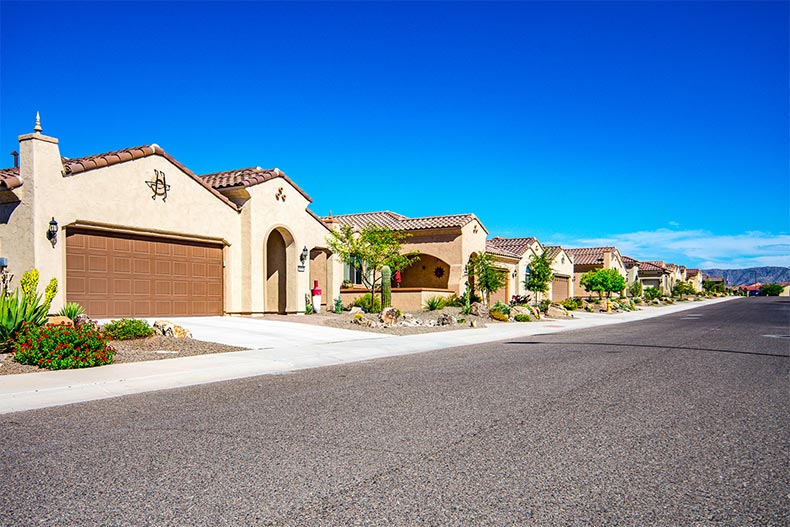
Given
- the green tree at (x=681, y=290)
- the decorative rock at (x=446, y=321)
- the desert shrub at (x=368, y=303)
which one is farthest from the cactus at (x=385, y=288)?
the green tree at (x=681, y=290)

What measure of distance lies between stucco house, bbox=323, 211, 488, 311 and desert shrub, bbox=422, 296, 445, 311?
696mm

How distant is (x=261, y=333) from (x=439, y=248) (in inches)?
708

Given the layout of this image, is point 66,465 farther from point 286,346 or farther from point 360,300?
point 360,300

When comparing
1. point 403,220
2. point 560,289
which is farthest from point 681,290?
point 403,220

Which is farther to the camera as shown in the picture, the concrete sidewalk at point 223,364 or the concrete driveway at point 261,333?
the concrete driveway at point 261,333

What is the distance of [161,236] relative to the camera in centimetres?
2100

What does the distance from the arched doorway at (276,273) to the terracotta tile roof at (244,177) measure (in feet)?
7.06

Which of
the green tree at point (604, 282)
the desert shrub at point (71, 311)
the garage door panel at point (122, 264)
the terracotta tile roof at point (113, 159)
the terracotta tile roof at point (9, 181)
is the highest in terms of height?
the terracotta tile roof at point (113, 159)

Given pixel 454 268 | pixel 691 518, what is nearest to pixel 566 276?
pixel 454 268

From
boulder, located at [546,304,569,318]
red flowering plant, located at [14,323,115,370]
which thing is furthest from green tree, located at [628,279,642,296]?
red flowering plant, located at [14,323,115,370]

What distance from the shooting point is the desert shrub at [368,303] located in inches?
1121

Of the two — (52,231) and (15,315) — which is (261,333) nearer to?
(52,231)

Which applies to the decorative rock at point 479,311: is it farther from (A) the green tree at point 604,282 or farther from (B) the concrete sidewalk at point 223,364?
(A) the green tree at point 604,282

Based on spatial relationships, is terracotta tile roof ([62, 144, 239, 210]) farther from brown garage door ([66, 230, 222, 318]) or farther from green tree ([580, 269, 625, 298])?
green tree ([580, 269, 625, 298])
